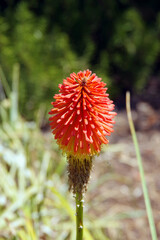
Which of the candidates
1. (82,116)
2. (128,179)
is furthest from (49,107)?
(82,116)

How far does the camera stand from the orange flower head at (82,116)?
1216mm

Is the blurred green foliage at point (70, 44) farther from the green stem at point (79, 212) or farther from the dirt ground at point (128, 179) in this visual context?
the green stem at point (79, 212)

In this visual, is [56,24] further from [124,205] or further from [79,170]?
[79,170]

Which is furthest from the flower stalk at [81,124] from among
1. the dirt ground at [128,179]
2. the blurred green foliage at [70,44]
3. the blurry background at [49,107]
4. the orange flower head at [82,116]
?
the blurred green foliage at [70,44]

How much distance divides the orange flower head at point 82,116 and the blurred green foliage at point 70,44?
2.85m

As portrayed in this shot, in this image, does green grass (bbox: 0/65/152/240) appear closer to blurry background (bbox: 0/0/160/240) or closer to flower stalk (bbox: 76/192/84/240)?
blurry background (bbox: 0/0/160/240)

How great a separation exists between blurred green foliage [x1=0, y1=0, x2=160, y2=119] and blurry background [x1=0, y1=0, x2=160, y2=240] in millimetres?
13

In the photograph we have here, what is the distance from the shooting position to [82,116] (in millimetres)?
1244

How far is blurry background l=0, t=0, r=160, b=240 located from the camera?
8.78ft

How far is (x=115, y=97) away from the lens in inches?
199

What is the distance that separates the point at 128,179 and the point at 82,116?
7.71 feet

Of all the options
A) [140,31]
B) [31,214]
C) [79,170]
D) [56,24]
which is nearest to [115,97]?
[140,31]

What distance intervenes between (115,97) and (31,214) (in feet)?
9.59

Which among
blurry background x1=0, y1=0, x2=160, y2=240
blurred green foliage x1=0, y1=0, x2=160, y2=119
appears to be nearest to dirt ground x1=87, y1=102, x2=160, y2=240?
blurry background x1=0, y1=0, x2=160, y2=240
